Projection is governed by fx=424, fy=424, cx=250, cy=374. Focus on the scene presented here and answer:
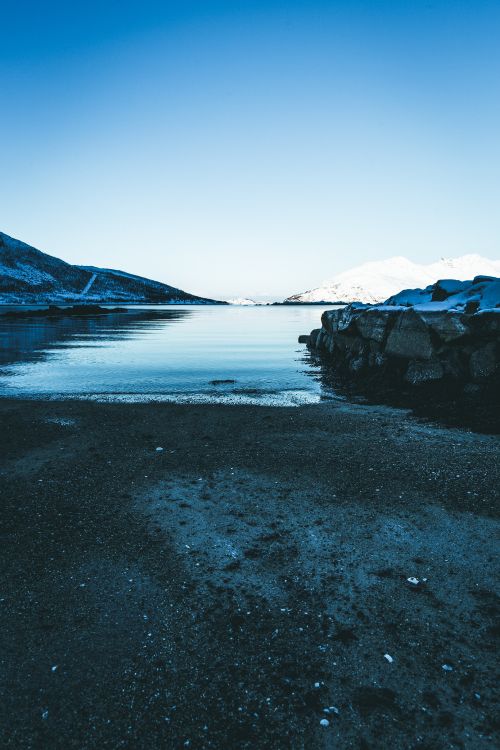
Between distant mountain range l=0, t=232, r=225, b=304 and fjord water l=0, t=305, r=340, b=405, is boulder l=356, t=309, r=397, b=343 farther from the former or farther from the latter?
distant mountain range l=0, t=232, r=225, b=304

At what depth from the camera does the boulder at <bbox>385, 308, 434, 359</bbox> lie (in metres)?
11.2

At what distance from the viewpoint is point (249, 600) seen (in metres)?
3.35

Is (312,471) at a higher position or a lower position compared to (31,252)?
lower

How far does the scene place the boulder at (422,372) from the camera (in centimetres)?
1082

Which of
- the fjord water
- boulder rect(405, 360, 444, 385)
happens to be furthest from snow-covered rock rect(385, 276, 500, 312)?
the fjord water

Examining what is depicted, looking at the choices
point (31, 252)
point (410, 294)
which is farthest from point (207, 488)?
point (31, 252)

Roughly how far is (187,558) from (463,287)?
14153mm

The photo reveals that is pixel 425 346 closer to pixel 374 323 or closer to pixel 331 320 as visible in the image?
pixel 374 323

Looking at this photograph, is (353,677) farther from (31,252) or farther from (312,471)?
(31,252)

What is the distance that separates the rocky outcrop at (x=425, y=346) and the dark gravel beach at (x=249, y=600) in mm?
4628

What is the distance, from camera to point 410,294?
55.6 feet

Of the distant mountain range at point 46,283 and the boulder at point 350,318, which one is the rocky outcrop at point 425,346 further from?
the distant mountain range at point 46,283

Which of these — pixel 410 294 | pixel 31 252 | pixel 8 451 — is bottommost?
pixel 8 451

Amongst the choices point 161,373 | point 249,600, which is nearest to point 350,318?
point 161,373
